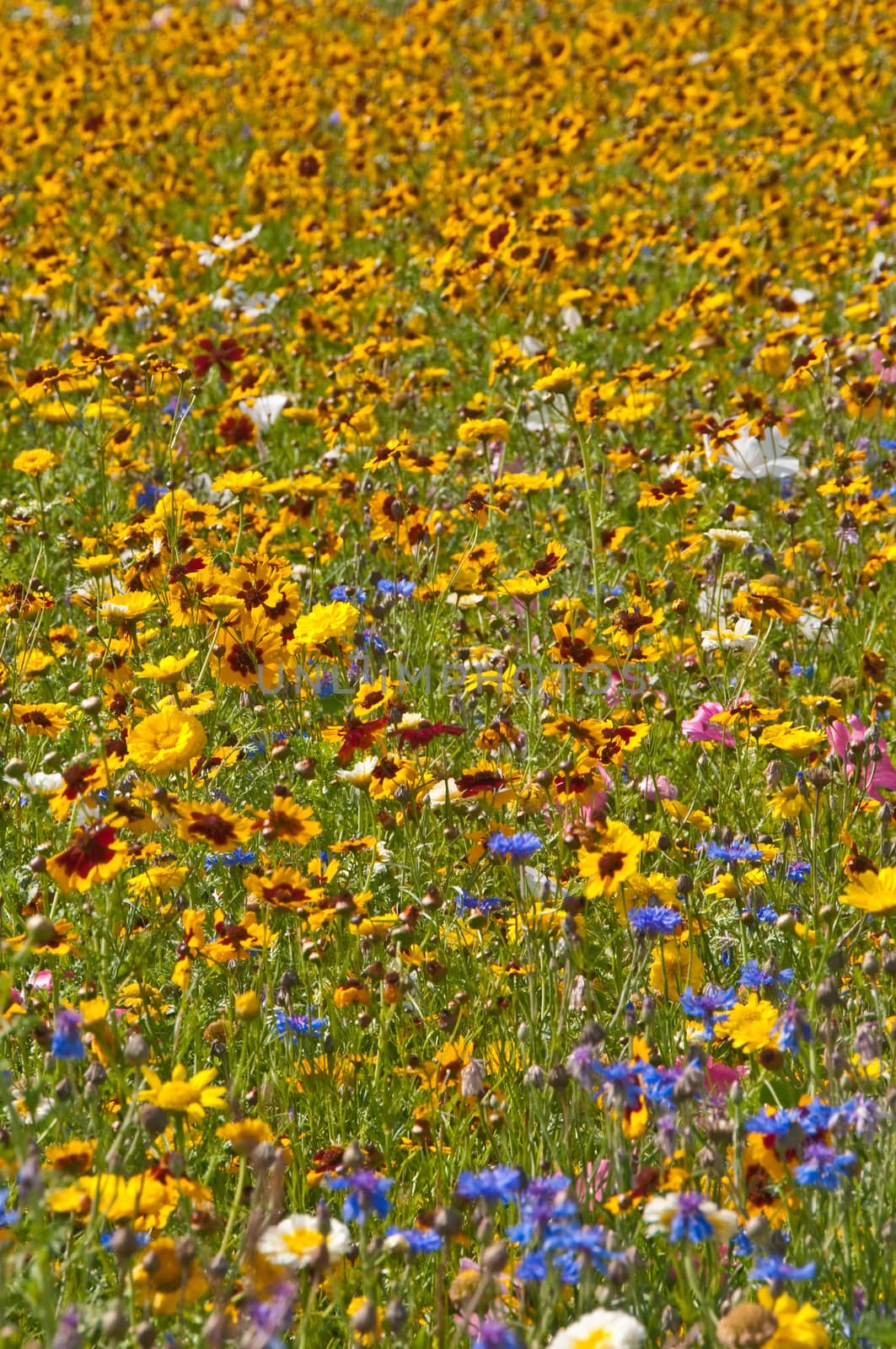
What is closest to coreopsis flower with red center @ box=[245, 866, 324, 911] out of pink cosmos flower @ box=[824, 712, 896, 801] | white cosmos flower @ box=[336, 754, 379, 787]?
white cosmos flower @ box=[336, 754, 379, 787]

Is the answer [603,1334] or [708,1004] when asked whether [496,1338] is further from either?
[708,1004]

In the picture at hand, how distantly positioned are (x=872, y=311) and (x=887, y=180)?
0.90m

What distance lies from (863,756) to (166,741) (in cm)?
109

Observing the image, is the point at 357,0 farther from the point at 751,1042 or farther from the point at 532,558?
the point at 751,1042

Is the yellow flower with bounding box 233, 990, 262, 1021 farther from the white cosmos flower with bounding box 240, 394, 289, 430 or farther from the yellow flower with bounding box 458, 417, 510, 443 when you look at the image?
the white cosmos flower with bounding box 240, 394, 289, 430

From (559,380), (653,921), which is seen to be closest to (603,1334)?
(653,921)

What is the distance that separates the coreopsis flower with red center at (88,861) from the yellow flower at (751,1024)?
0.74 m

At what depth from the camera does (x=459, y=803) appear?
253 cm

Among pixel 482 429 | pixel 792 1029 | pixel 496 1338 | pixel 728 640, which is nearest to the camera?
pixel 496 1338

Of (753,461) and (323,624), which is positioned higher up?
Result: (323,624)

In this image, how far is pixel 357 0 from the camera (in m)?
12.2

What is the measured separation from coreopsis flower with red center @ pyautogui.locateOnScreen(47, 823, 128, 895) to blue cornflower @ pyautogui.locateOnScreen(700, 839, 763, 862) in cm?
85

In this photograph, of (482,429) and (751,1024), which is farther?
(482,429)

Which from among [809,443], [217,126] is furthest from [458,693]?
[217,126]
